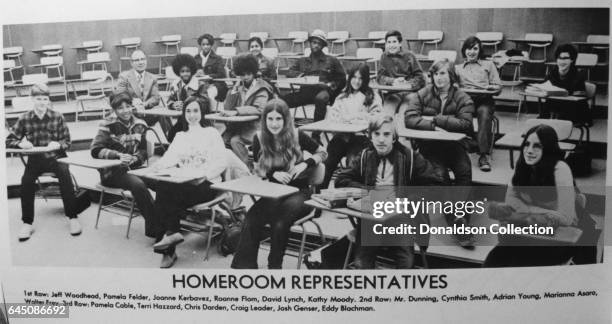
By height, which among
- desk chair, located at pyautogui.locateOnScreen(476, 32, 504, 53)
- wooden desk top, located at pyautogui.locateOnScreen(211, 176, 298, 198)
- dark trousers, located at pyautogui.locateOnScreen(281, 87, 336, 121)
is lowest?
wooden desk top, located at pyautogui.locateOnScreen(211, 176, 298, 198)

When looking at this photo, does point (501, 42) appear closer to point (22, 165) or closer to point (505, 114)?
point (505, 114)

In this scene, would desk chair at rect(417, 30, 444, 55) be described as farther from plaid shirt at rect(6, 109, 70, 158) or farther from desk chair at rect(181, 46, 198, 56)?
plaid shirt at rect(6, 109, 70, 158)

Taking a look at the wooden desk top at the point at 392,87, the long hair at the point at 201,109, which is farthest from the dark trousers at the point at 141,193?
the wooden desk top at the point at 392,87

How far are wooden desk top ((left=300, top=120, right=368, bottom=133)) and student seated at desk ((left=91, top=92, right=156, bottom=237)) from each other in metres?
0.96

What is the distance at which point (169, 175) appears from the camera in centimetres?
276

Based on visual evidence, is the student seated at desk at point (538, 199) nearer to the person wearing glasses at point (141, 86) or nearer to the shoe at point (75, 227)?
the person wearing glasses at point (141, 86)

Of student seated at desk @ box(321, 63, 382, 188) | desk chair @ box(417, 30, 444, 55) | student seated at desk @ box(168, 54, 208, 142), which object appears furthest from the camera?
student seated at desk @ box(168, 54, 208, 142)

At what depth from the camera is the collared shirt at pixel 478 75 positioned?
264 cm

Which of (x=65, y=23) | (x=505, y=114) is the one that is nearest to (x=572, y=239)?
(x=505, y=114)

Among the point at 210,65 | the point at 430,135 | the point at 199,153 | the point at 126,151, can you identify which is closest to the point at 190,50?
the point at 210,65

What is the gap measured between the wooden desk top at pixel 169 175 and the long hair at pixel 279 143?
448mm

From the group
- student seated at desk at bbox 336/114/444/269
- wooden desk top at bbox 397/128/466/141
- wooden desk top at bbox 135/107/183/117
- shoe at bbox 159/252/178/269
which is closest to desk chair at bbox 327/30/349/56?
student seated at desk at bbox 336/114/444/269

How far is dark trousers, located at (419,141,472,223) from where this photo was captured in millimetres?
2631

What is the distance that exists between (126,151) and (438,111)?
1787mm
